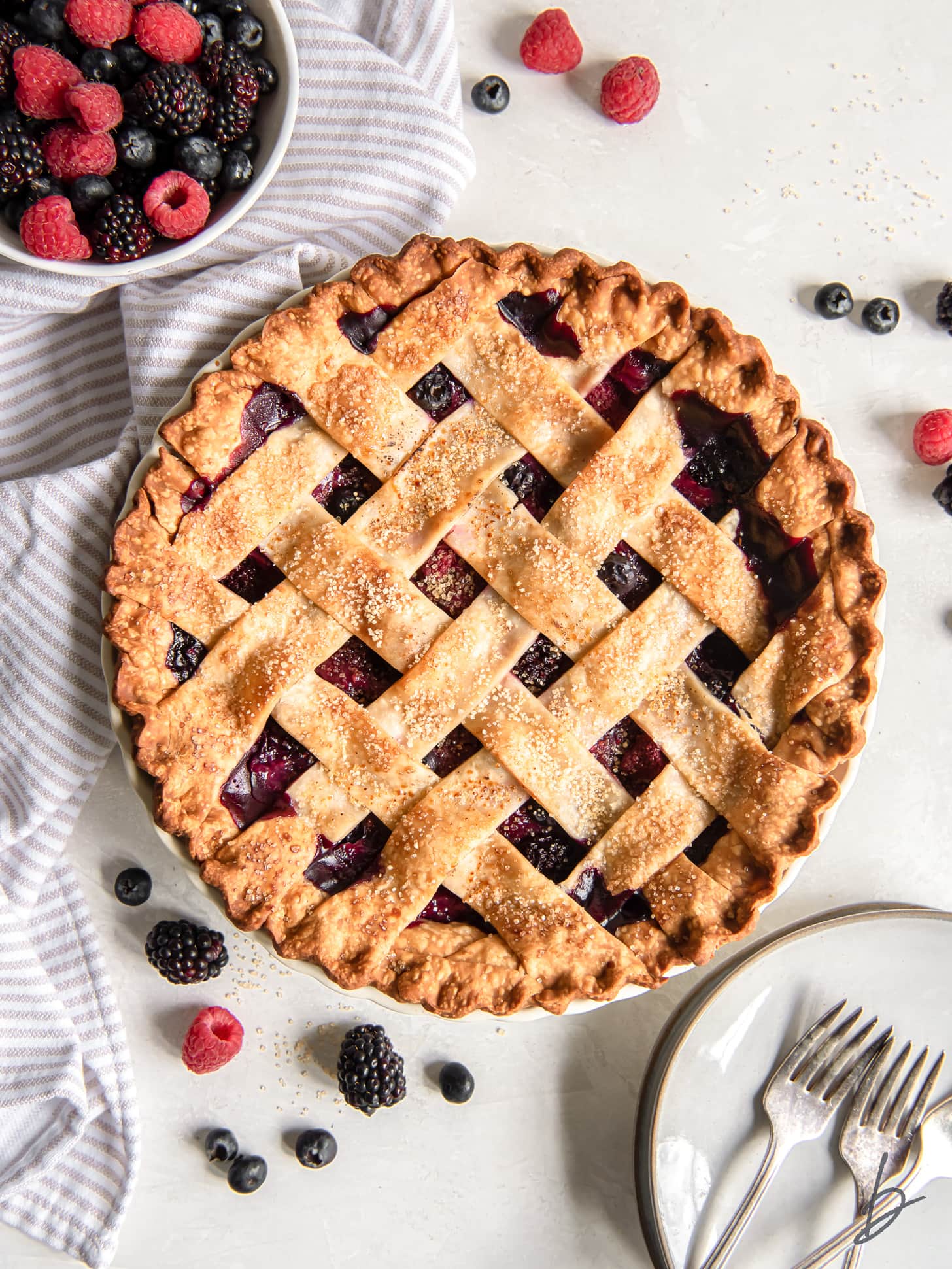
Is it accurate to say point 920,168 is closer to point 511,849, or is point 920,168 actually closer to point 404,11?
point 404,11

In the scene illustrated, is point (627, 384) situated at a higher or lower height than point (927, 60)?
lower

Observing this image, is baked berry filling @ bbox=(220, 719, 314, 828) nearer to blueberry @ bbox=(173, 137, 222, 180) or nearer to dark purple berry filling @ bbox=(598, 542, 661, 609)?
dark purple berry filling @ bbox=(598, 542, 661, 609)

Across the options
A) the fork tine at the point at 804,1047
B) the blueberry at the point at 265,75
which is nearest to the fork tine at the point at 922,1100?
the fork tine at the point at 804,1047

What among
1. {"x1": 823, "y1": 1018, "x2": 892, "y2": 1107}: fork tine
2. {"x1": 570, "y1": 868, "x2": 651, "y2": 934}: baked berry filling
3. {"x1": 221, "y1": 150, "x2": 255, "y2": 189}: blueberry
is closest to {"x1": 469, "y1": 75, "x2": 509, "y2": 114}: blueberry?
{"x1": 221, "y1": 150, "x2": 255, "y2": 189}: blueberry

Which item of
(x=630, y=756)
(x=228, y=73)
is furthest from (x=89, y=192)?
(x=630, y=756)

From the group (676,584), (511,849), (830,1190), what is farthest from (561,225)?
(830,1190)
